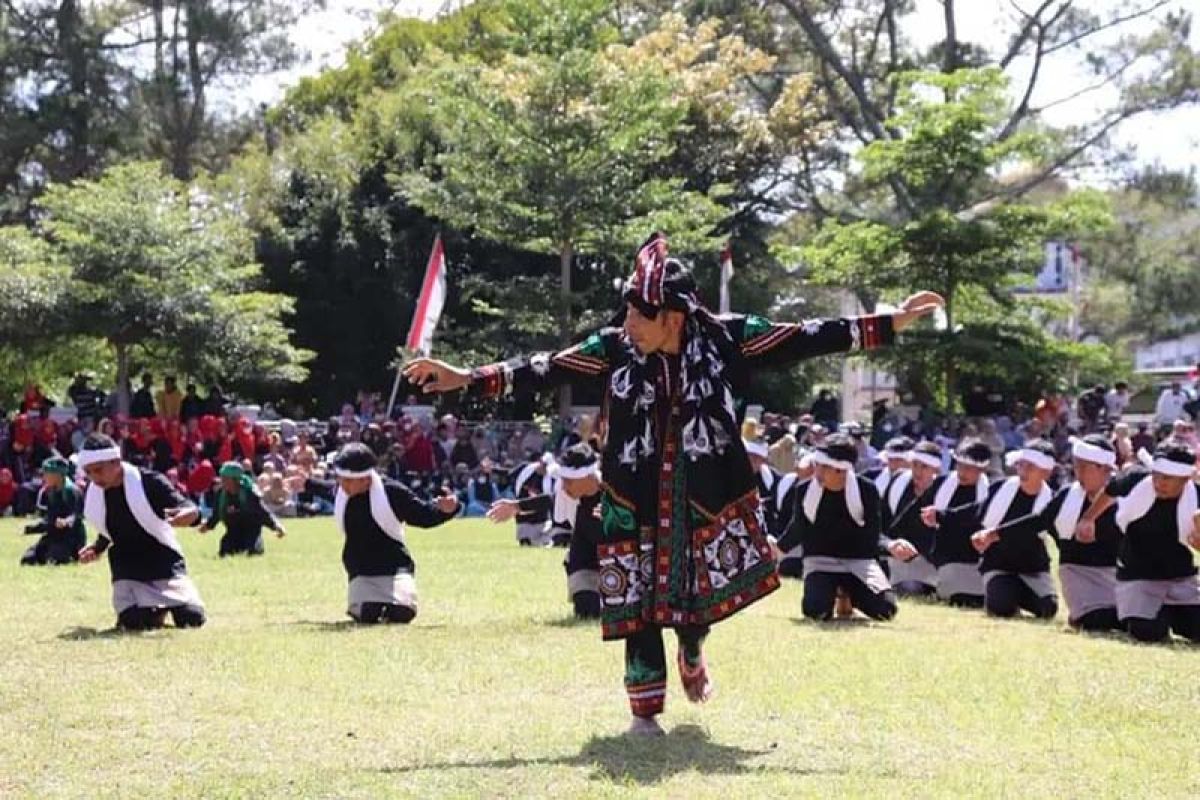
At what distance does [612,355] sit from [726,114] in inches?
1145

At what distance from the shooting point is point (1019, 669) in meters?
9.27

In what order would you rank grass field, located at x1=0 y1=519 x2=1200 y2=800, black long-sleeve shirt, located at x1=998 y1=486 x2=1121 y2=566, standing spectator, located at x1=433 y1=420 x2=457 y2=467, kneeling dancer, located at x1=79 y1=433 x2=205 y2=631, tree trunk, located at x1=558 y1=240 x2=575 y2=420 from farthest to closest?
tree trunk, located at x1=558 y1=240 x2=575 y2=420, standing spectator, located at x1=433 y1=420 x2=457 y2=467, black long-sleeve shirt, located at x1=998 y1=486 x2=1121 y2=566, kneeling dancer, located at x1=79 y1=433 x2=205 y2=631, grass field, located at x1=0 y1=519 x2=1200 y2=800

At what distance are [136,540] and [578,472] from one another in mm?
3043

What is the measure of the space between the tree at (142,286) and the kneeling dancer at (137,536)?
18.3 meters

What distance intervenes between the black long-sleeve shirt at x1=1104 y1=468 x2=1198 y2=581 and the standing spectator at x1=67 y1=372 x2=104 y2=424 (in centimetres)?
1960

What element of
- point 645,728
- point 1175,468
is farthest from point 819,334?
point 1175,468

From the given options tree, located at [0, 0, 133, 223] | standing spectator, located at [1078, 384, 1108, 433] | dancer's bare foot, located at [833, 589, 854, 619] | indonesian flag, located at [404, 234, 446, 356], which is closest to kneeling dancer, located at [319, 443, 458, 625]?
dancer's bare foot, located at [833, 589, 854, 619]

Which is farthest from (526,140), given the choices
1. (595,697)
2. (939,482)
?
(595,697)

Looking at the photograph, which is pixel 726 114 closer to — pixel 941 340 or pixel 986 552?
pixel 941 340

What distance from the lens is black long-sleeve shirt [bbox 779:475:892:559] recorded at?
12.2m

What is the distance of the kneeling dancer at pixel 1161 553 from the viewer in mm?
10883

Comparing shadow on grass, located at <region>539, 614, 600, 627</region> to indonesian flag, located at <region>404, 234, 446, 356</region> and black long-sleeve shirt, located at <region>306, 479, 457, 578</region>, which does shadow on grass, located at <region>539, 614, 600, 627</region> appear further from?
indonesian flag, located at <region>404, 234, 446, 356</region>

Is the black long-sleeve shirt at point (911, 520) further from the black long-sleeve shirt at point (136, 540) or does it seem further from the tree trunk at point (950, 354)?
the tree trunk at point (950, 354)

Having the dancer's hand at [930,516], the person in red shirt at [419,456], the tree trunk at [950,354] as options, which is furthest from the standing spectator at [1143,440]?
the dancer's hand at [930,516]
